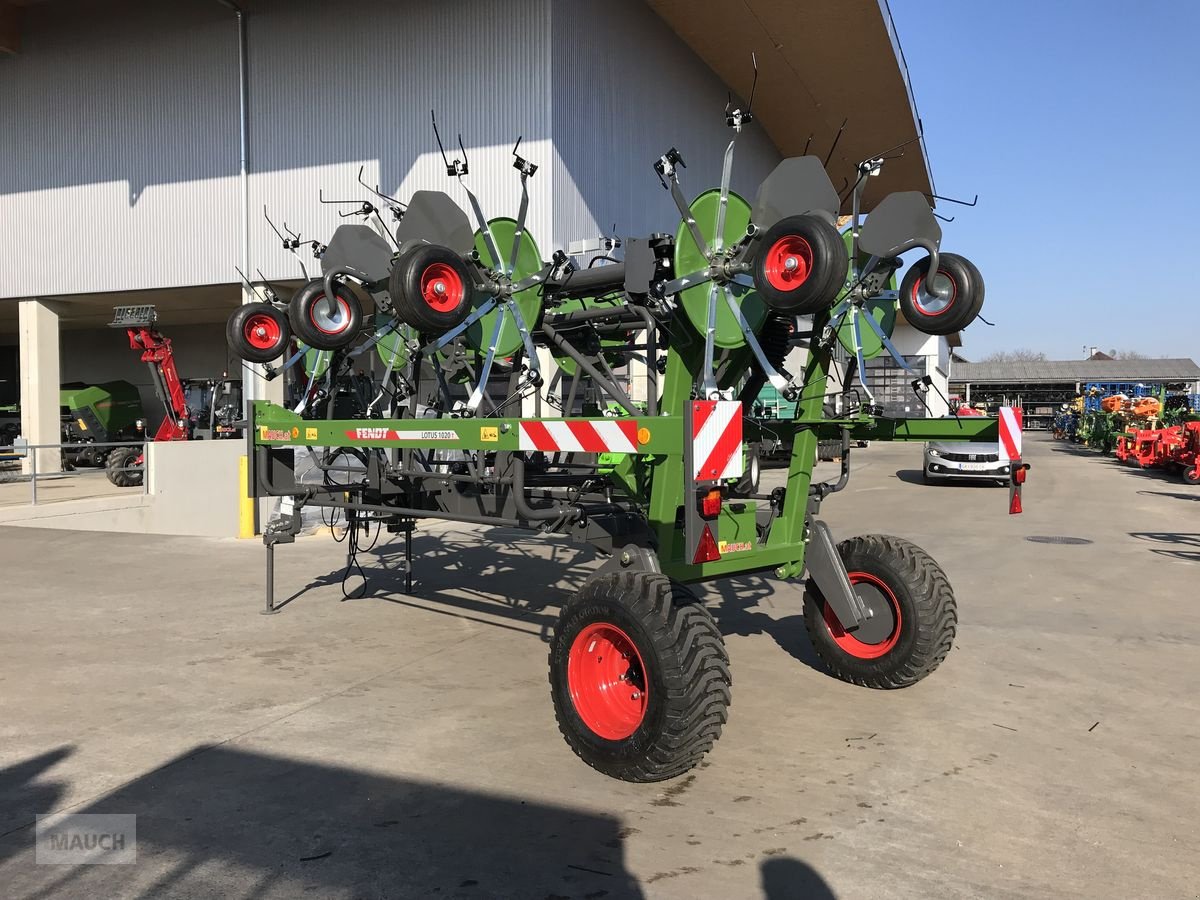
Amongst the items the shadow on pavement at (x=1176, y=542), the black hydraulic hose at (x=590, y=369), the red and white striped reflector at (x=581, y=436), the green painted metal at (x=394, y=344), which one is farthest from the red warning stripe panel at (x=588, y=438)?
the shadow on pavement at (x=1176, y=542)

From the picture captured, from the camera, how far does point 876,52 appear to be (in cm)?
2231

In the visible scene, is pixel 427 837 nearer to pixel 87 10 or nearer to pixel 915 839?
pixel 915 839

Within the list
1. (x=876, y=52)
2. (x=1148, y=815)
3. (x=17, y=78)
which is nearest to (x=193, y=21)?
(x=17, y=78)

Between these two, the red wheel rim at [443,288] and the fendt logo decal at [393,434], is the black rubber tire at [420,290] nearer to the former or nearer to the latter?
the red wheel rim at [443,288]

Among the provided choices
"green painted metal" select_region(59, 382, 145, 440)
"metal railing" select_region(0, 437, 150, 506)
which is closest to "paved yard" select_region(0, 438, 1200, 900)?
"metal railing" select_region(0, 437, 150, 506)

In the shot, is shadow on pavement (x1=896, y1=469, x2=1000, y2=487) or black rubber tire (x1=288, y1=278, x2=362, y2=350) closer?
black rubber tire (x1=288, y1=278, x2=362, y2=350)

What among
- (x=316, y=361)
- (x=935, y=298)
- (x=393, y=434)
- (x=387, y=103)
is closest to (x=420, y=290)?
(x=393, y=434)

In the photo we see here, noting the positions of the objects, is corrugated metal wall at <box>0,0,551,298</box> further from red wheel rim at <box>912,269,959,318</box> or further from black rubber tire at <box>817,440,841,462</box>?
red wheel rim at <box>912,269,959,318</box>

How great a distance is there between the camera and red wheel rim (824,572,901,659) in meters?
5.46

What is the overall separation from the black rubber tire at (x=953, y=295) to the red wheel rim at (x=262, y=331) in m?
4.82

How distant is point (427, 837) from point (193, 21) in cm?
2091

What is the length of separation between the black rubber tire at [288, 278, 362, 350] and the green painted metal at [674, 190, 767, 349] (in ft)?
8.72

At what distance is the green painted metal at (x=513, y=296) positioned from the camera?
19.2 ft

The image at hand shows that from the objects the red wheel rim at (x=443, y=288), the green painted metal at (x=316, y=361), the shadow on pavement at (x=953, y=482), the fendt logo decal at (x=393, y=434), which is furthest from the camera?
the shadow on pavement at (x=953, y=482)
